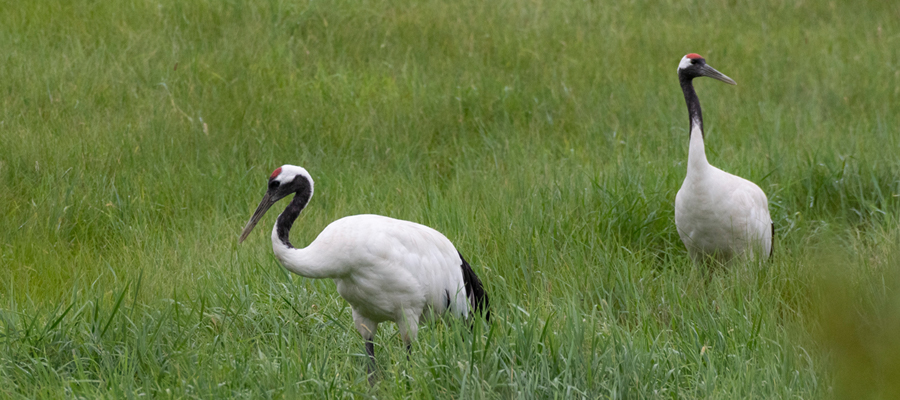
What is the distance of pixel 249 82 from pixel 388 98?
119 cm

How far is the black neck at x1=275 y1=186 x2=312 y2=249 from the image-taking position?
10.9 feet

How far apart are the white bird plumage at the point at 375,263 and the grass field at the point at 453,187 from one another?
0.18m

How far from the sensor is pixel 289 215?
11.2ft

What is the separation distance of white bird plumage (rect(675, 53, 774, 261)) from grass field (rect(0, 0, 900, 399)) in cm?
16

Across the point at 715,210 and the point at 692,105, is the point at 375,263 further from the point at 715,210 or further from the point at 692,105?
the point at 692,105

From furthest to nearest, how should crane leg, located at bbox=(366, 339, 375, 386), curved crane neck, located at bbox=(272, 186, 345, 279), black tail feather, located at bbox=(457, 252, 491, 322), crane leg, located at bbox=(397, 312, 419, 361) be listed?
1. black tail feather, located at bbox=(457, 252, 491, 322)
2. crane leg, located at bbox=(397, 312, 419, 361)
3. curved crane neck, located at bbox=(272, 186, 345, 279)
4. crane leg, located at bbox=(366, 339, 375, 386)

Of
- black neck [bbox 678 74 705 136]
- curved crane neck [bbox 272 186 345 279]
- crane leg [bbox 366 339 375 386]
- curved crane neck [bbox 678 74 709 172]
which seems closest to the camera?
crane leg [bbox 366 339 375 386]

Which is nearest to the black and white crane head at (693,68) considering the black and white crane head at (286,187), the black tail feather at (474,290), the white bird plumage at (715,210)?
the white bird plumage at (715,210)

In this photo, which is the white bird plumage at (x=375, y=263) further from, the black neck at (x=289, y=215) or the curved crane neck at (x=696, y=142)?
the curved crane neck at (x=696, y=142)

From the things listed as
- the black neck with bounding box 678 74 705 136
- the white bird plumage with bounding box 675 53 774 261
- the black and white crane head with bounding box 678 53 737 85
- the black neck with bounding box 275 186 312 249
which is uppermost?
the black and white crane head with bounding box 678 53 737 85

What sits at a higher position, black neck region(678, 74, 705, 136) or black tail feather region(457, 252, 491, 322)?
black neck region(678, 74, 705, 136)

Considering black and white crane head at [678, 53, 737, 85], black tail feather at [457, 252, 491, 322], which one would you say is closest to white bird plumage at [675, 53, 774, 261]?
black and white crane head at [678, 53, 737, 85]

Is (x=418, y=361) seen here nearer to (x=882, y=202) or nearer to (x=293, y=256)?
(x=293, y=256)

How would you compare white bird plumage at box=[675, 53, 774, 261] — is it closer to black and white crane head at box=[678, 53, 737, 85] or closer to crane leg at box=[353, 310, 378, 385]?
black and white crane head at box=[678, 53, 737, 85]
